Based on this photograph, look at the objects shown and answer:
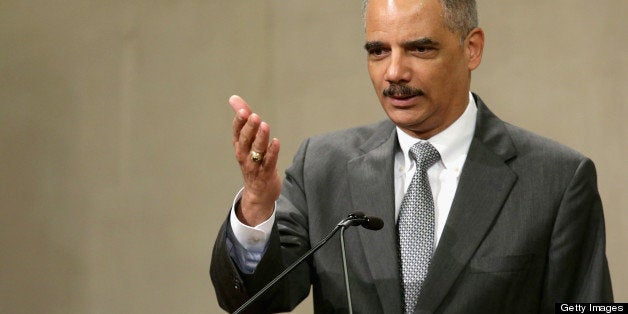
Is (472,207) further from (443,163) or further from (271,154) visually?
(271,154)

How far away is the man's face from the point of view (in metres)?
2.10

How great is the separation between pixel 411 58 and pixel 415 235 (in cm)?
37

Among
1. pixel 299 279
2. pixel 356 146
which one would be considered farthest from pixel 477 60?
pixel 299 279

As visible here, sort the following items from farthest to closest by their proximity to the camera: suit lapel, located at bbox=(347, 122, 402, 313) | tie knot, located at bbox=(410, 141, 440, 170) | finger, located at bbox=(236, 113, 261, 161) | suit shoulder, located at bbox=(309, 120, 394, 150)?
suit shoulder, located at bbox=(309, 120, 394, 150), tie knot, located at bbox=(410, 141, 440, 170), suit lapel, located at bbox=(347, 122, 402, 313), finger, located at bbox=(236, 113, 261, 161)

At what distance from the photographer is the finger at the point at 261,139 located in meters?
1.79

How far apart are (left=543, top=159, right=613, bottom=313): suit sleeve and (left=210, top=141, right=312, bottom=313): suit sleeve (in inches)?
20.4

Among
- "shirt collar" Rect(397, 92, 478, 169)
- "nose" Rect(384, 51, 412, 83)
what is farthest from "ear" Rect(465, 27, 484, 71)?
"nose" Rect(384, 51, 412, 83)

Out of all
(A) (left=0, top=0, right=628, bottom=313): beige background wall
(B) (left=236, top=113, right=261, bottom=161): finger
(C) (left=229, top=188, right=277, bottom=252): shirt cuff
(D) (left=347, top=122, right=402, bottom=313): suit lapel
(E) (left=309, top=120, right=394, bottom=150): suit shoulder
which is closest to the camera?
(B) (left=236, top=113, right=261, bottom=161): finger

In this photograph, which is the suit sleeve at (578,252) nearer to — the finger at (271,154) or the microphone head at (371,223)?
the microphone head at (371,223)

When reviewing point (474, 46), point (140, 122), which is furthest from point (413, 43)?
point (140, 122)

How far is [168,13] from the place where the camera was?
143 inches

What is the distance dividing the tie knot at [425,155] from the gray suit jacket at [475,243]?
0.19 ft

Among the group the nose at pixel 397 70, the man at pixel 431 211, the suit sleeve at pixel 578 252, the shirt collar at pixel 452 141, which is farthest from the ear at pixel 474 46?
the suit sleeve at pixel 578 252

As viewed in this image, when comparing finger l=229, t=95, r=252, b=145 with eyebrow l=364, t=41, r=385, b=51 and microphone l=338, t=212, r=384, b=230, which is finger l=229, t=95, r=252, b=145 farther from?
eyebrow l=364, t=41, r=385, b=51
